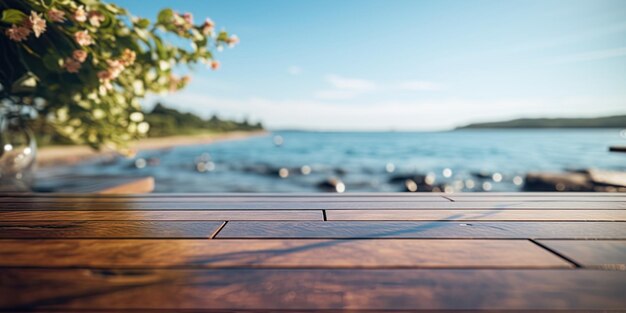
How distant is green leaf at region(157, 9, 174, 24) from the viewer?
7.13 feet

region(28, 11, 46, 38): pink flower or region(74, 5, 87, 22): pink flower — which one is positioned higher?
region(74, 5, 87, 22): pink flower

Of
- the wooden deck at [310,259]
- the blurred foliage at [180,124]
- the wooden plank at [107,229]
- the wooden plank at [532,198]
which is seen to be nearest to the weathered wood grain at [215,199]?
the wooden plank at [532,198]

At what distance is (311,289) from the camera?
797 mm

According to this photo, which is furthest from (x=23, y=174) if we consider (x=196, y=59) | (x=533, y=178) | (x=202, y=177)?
(x=533, y=178)

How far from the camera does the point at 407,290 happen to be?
2.59ft

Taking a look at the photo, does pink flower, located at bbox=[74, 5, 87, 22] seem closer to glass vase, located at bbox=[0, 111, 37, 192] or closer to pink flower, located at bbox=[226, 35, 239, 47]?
pink flower, located at bbox=[226, 35, 239, 47]

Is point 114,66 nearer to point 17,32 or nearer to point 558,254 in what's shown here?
point 17,32

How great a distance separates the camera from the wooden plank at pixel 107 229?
45.6 inches

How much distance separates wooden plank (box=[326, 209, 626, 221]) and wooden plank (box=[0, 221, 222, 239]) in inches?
21.1

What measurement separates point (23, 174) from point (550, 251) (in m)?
3.18

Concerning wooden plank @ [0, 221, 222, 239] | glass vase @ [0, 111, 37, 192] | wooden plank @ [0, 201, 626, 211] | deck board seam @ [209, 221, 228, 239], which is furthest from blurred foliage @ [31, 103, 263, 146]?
deck board seam @ [209, 221, 228, 239]

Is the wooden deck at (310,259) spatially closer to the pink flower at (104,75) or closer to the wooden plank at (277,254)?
the wooden plank at (277,254)

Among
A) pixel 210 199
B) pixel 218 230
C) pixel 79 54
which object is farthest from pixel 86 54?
pixel 218 230

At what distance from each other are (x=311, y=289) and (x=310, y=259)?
163 mm
